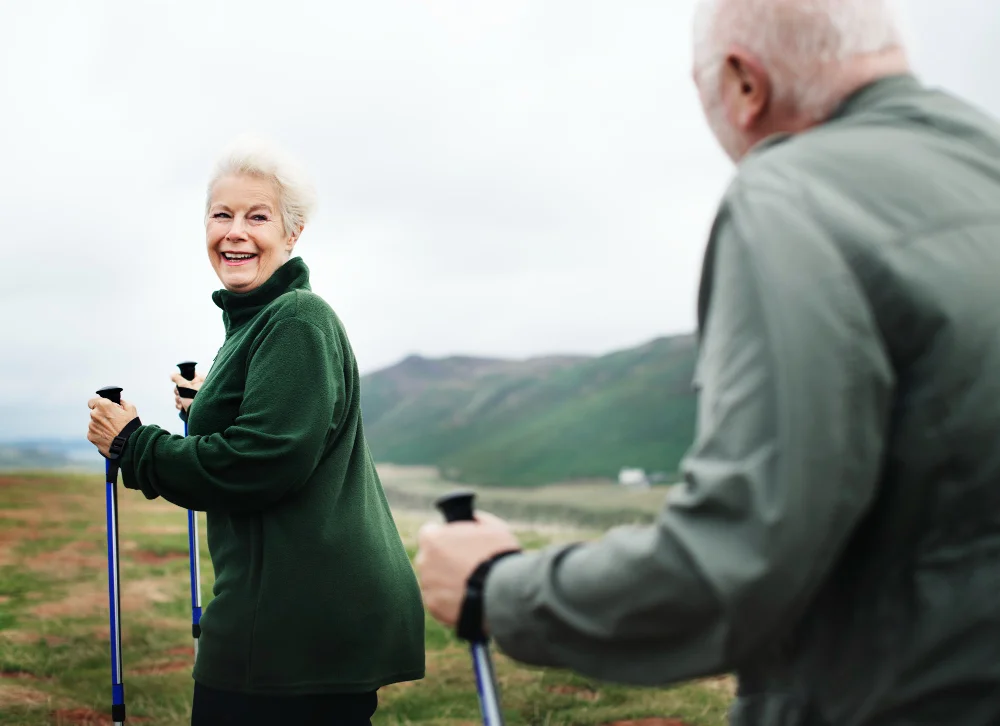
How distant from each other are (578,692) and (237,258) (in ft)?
8.57

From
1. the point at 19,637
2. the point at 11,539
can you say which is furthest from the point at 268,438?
the point at 11,539

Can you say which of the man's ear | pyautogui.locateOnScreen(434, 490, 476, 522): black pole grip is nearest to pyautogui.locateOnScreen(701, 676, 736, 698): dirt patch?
pyautogui.locateOnScreen(434, 490, 476, 522): black pole grip

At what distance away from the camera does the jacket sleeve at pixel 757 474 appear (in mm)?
788

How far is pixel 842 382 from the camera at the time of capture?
Result: 797 millimetres

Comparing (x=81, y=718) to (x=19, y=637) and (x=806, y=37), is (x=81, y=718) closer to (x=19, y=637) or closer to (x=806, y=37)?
(x=19, y=637)

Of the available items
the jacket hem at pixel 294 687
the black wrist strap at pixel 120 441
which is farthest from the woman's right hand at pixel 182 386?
the jacket hem at pixel 294 687

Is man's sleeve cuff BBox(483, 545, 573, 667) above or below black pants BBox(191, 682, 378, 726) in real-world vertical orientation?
above

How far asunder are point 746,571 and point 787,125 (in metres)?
0.50

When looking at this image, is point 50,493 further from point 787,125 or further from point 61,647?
point 787,125

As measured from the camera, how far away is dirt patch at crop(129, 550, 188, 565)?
23.4 ft

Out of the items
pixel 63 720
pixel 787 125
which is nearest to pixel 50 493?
pixel 63 720

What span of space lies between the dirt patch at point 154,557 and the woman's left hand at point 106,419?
5.38 meters

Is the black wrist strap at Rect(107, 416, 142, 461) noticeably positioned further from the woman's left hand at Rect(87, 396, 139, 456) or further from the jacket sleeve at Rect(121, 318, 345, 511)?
the jacket sleeve at Rect(121, 318, 345, 511)

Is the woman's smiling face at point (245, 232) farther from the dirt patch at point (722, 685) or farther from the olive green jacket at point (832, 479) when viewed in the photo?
the dirt patch at point (722, 685)
